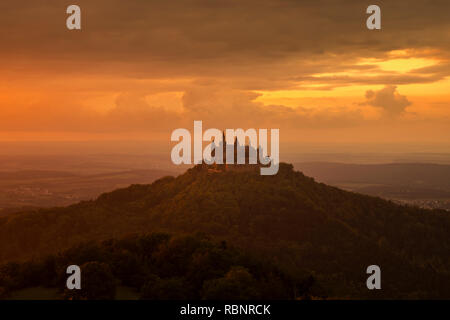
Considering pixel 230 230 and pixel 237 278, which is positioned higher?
pixel 237 278

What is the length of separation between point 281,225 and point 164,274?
79.8 metres

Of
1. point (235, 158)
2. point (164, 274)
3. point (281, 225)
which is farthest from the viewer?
point (235, 158)

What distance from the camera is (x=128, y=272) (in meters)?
39.6

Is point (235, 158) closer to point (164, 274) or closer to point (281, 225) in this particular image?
point (281, 225)

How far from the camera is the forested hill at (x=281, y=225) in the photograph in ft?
321

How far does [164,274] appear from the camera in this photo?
1704 inches

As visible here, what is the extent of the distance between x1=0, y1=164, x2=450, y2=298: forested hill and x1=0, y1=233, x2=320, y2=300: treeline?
41.1m

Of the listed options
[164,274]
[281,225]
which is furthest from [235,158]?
[164,274]

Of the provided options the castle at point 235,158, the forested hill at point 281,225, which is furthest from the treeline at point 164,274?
the castle at point 235,158

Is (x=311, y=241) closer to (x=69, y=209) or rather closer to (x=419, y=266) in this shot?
(x=419, y=266)

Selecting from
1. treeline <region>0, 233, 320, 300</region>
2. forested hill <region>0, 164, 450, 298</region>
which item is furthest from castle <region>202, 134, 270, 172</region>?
treeline <region>0, 233, 320, 300</region>

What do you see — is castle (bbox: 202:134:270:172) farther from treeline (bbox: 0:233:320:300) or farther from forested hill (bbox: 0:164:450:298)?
treeline (bbox: 0:233:320:300)
